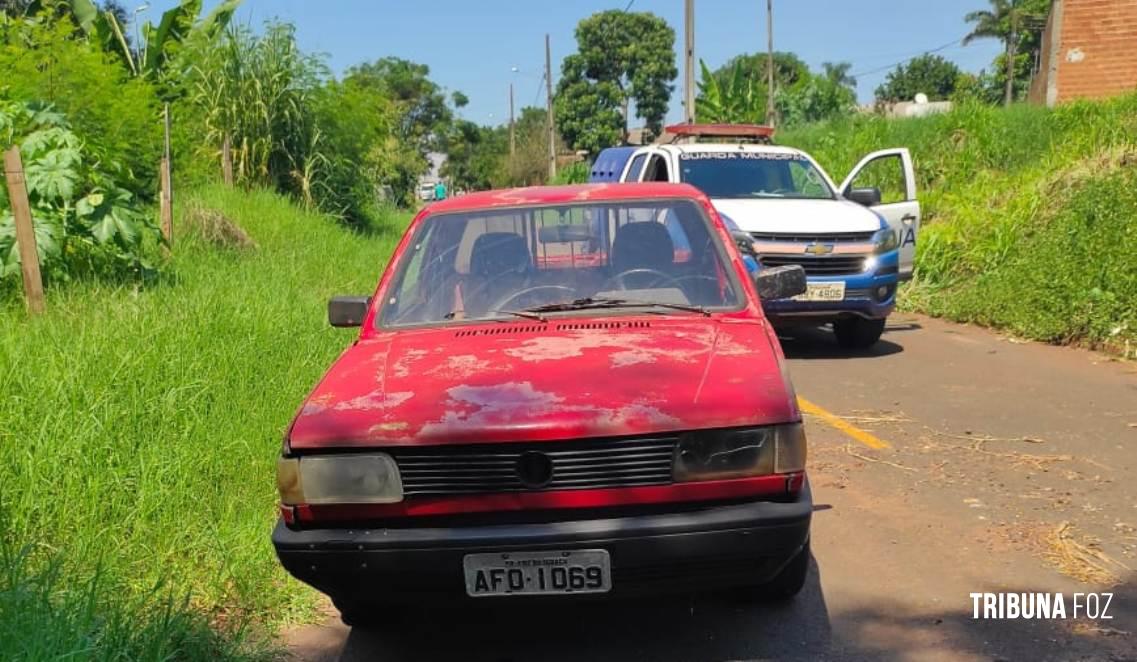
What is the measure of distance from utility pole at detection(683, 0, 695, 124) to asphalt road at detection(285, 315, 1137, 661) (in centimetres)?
1769

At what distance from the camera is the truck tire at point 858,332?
927cm

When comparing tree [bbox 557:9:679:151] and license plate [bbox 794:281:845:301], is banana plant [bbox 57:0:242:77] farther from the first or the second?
tree [bbox 557:9:679:151]

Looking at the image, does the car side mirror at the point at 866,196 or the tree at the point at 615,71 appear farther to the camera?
the tree at the point at 615,71

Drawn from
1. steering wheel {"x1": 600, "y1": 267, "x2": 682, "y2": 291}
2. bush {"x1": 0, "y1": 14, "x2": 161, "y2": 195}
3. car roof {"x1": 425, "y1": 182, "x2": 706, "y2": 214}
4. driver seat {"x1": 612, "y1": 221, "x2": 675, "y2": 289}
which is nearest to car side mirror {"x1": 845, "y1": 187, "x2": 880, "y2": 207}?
car roof {"x1": 425, "y1": 182, "x2": 706, "y2": 214}

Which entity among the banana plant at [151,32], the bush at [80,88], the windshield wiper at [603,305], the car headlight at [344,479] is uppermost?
the banana plant at [151,32]

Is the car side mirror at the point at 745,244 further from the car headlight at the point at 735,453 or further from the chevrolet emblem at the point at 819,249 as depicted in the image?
the car headlight at the point at 735,453

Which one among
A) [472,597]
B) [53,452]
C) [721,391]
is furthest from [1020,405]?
[53,452]

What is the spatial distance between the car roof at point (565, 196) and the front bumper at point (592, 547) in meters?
1.98

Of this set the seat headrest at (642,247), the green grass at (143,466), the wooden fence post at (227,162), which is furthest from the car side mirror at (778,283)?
the wooden fence post at (227,162)

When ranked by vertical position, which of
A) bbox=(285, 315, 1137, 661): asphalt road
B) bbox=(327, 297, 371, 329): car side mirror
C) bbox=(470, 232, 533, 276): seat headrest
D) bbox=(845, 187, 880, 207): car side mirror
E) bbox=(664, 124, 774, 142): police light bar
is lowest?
bbox=(285, 315, 1137, 661): asphalt road

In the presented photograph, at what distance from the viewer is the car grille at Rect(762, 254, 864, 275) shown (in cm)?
876

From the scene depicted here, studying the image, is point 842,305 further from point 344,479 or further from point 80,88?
point 80,88

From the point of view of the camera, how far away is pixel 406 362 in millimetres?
3660

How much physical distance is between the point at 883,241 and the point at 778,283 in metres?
4.62
